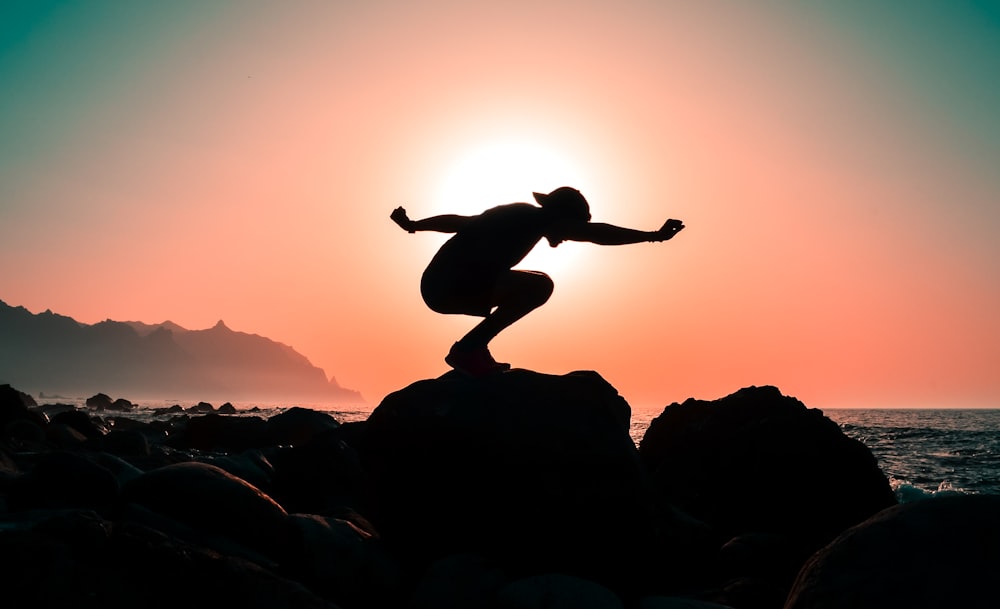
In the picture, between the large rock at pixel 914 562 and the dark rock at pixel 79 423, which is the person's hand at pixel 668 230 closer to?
the large rock at pixel 914 562

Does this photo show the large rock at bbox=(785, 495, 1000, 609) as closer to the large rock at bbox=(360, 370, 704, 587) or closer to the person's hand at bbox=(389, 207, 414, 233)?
the large rock at bbox=(360, 370, 704, 587)

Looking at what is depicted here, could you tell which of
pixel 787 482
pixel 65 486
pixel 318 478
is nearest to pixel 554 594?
pixel 65 486

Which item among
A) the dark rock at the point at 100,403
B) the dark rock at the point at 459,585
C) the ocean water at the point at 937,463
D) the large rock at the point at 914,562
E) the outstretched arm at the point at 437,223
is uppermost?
the dark rock at the point at 100,403

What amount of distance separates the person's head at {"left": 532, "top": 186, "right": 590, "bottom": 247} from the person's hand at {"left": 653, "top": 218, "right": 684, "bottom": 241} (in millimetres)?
609

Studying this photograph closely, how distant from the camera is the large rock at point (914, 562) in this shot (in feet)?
11.9

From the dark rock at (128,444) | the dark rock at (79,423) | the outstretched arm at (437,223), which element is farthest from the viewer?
the dark rock at (79,423)

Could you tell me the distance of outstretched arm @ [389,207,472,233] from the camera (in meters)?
6.50

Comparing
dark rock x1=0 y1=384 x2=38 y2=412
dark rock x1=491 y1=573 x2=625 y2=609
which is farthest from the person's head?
dark rock x1=0 y1=384 x2=38 y2=412

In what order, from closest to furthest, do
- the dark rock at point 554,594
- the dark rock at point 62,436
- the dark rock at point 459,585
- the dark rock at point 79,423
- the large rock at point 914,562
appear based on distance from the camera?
1. the large rock at point 914,562
2. the dark rock at point 554,594
3. the dark rock at point 459,585
4. the dark rock at point 62,436
5. the dark rock at point 79,423

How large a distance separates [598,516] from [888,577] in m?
2.11

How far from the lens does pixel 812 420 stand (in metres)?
9.05

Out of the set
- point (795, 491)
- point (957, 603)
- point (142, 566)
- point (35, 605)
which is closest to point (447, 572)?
point (142, 566)

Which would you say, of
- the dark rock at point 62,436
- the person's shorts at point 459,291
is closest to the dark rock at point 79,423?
the dark rock at point 62,436

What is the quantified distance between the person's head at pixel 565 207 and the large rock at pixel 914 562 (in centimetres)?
308
